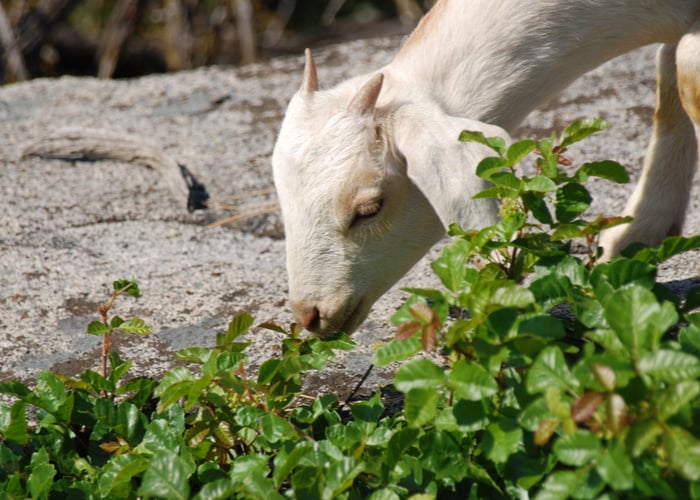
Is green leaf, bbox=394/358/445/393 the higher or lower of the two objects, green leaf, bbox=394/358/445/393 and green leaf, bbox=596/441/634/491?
the higher

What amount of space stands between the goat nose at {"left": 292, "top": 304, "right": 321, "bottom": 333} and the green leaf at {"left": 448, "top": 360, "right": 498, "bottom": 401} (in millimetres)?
926

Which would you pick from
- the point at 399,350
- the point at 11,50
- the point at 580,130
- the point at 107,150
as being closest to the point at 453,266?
the point at 399,350

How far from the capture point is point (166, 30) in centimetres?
1048

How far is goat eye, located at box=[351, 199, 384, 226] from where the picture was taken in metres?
2.86

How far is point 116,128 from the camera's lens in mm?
5629

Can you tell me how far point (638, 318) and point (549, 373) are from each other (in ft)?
0.60

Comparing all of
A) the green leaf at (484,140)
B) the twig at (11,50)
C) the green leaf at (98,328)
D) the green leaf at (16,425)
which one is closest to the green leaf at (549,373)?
the green leaf at (484,140)

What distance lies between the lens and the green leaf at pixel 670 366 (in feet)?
5.69

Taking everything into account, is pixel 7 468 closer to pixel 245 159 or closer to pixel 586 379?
pixel 586 379

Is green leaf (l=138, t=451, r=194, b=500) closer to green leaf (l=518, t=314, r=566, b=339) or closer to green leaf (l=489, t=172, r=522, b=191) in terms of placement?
green leaf (l=518, t=314, r=566, b=339)

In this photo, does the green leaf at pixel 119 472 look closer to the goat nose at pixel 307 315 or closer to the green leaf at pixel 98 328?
the green leaf at pixel 98 328

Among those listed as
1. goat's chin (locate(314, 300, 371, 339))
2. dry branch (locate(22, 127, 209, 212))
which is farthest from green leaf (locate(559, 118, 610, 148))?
dry branch (locate(22, 127, 209, 212))

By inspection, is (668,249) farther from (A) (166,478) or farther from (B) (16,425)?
(B) (16,425)

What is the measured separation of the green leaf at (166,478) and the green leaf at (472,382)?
0.59m
